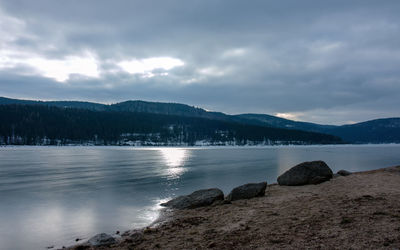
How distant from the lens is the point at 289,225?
10.2 m

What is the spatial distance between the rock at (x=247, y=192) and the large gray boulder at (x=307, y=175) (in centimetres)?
413

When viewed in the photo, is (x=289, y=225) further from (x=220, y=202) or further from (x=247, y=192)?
(x=247, y=192)

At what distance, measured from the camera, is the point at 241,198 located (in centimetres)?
1702

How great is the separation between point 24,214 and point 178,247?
11088 mm

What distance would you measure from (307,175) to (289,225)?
11211mm

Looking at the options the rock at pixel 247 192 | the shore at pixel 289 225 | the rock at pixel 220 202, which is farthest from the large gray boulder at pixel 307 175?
the rock at pixel 220 202

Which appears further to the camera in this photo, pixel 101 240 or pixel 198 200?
pixel 198 200

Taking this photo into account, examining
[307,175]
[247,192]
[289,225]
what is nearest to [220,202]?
[247,192]

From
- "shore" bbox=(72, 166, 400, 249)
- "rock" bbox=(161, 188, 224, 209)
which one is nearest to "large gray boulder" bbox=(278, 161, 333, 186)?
"shore" bbox=(72, 166, 400, 249)

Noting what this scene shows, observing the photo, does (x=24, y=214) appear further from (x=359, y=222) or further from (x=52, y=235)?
(x=359, y=222)

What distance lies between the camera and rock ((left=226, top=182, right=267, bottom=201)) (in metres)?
17.0

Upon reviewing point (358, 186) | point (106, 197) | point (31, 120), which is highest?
point (31, 120)

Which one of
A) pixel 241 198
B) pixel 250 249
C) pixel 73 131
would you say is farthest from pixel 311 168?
pixel 73 131

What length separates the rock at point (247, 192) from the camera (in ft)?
55.8
